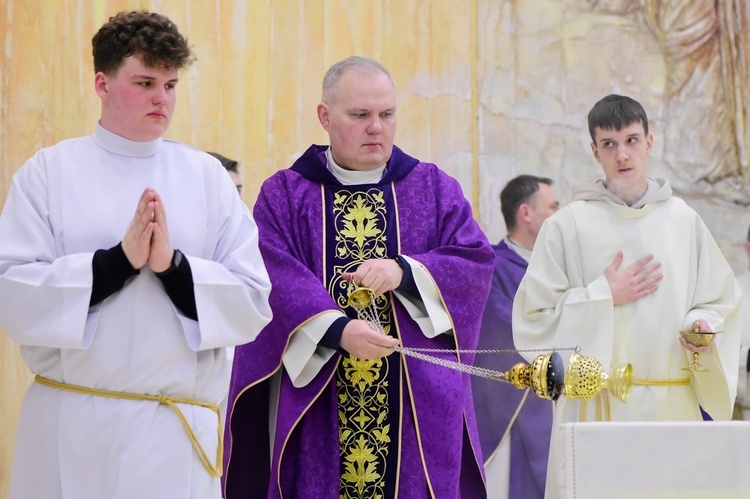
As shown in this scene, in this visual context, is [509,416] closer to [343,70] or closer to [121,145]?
[343,70]

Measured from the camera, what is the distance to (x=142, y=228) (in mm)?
3514

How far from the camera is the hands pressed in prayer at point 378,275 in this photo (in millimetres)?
4215

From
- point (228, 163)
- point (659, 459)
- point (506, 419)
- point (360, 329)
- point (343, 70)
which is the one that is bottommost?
point (506, 419)

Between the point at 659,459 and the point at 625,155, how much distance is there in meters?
2.46

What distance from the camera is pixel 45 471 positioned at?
3592 mm

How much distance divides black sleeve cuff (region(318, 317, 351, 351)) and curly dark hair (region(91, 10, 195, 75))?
1053mm

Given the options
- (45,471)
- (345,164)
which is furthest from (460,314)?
(45,471)

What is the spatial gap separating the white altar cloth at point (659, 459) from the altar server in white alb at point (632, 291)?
6.08ft

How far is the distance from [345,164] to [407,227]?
14.8 inches

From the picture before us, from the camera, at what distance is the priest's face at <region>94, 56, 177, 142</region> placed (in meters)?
3.79

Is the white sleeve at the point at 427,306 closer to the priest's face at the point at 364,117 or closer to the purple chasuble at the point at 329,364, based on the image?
the purple chasuble at the point at 329,364

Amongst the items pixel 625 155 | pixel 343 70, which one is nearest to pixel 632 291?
pixel 625 155

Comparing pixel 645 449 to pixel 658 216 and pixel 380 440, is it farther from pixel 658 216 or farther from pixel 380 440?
pixel 658 216

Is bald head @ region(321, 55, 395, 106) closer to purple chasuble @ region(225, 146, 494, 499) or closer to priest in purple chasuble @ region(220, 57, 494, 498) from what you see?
priest in purple chasuble @ region(220, 57, 494, 498)
